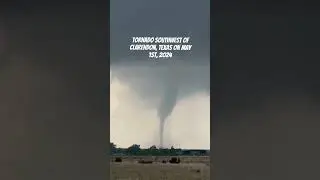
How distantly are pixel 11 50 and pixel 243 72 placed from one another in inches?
69.3

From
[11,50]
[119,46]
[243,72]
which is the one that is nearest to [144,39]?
[119,46]

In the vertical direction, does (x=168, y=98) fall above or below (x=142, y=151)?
above

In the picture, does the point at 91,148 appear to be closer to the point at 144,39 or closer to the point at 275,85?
the point at 144,39

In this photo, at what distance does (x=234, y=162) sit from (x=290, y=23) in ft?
3.66

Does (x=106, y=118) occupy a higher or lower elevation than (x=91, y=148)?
higher

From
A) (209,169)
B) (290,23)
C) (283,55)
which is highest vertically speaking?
(290,23)

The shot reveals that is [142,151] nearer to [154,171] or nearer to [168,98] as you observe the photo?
[154,171]

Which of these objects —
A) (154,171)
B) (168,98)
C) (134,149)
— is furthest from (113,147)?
(168,98)

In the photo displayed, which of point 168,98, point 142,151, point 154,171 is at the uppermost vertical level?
point 168,98

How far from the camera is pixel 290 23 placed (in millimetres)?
3363

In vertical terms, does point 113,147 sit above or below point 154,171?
above

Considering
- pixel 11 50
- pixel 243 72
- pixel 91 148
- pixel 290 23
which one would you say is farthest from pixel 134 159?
pixel 290 23

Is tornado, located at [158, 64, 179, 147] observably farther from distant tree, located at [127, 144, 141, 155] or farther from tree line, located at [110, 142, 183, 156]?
distant tree, located at [127, 144, 141, 155]

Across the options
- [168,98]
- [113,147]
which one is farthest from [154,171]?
[168,98]
